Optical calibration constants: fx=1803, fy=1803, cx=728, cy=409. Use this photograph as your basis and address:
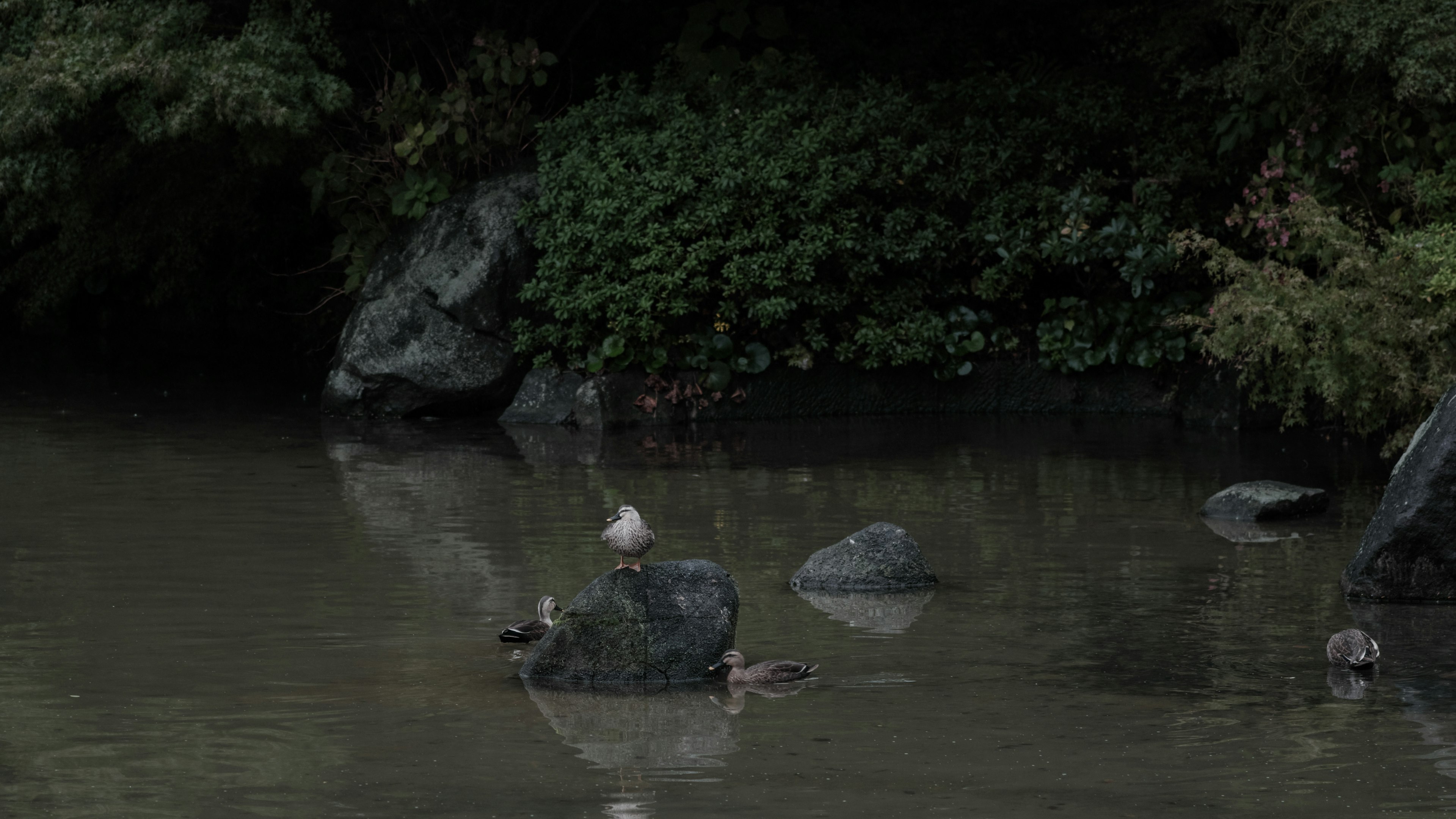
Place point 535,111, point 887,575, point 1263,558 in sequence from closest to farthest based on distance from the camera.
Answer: point 887,575
point 1263,558
point 535,111

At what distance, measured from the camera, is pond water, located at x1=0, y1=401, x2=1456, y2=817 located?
6.70 meters

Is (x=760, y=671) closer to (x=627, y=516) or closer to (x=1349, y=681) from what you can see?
(x=627, y=516)

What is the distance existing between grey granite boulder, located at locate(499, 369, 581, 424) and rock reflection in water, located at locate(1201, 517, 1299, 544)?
7.48 m

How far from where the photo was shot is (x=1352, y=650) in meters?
8.23

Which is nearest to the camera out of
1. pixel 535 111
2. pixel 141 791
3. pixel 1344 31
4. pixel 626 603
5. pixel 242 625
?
pixel 141 791

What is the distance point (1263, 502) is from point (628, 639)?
5.89 m

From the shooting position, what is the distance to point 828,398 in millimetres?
18594

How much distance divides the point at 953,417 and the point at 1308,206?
4.63 meters

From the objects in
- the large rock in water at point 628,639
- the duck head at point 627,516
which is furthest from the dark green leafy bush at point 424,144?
the large rock in water at point 628,639

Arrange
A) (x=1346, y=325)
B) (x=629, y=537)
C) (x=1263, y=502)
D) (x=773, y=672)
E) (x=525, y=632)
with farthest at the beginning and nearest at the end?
(x=1346, y=325), (x=1263, y=502), (x=525, y=632), (x=629, y=537), (x=773, y=672)

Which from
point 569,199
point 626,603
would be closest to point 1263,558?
point 626,603

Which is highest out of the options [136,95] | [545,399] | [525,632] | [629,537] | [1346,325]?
[136,95]

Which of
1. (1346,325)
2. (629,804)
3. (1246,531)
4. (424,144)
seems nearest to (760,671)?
(629,804)

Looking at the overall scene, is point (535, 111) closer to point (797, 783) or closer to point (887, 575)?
point (887, 575)
